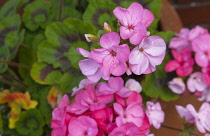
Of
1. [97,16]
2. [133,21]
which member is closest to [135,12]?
[133,21]

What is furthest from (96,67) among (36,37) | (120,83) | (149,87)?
(36,37)

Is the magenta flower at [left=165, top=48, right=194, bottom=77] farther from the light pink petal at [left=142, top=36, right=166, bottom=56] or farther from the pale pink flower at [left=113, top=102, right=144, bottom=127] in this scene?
the light pink petal at [left=142, top=36, right=166, bottom=56]

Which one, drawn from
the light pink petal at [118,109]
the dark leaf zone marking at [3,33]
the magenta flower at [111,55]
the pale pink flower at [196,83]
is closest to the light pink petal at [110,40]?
the magenta flower at [111,55]

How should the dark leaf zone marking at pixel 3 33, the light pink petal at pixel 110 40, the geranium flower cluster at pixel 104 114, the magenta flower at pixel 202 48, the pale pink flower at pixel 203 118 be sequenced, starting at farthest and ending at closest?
the dark leaf zone marking at pixel 3 33, the magenta flower at pixel 202 48, the pale pink flower at pixel 203 118, the geranium flower cluster at pixel 104 114, the light pink petal at pixel 110 40

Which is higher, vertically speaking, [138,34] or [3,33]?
[138,34]

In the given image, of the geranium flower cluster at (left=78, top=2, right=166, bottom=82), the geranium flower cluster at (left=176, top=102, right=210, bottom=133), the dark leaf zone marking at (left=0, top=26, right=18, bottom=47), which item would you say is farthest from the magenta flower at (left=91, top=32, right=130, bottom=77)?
the dark leaf zone marking at (left=0, top=26, right=18, bottom=47)

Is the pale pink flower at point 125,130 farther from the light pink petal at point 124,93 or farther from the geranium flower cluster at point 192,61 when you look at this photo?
the geranium flower cluster at point 192,61

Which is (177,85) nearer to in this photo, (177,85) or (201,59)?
(177,85)
